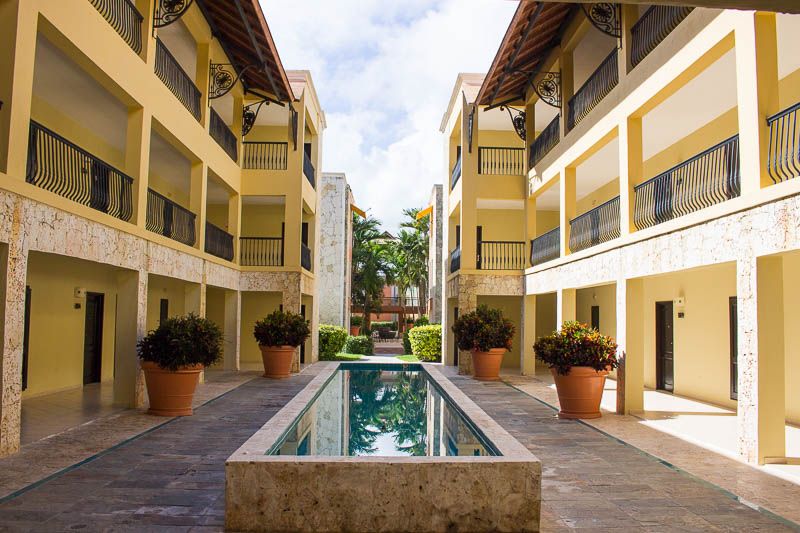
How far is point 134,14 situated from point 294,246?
28.2 feet

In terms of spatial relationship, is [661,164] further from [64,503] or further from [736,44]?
[64,503]

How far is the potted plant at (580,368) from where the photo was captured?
10094 millimetres

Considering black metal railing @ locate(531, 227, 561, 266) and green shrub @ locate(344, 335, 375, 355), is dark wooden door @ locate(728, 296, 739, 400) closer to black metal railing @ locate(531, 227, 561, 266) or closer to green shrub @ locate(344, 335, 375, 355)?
black metal railing @ locate(531, 227, 561, 266)

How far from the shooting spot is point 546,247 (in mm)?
16562

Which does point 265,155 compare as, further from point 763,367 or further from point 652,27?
point 763,367

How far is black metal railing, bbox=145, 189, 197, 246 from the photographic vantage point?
12.4 metres

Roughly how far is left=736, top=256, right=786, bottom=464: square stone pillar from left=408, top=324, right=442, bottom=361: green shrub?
16.2 metres

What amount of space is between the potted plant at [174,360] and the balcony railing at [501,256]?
34.3 feet

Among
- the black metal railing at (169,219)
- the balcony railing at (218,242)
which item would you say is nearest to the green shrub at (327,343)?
the balcony railing at (218,242)

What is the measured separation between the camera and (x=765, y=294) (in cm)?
722

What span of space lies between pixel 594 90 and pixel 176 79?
8.90m

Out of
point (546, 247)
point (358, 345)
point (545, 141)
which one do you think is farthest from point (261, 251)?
point (358, 345)

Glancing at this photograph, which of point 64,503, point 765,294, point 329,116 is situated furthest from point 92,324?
point 329,116

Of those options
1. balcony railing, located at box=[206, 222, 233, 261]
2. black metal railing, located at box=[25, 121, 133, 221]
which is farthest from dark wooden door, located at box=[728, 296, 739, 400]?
balcony railing, located at box=[206, 222, 233, 261]
